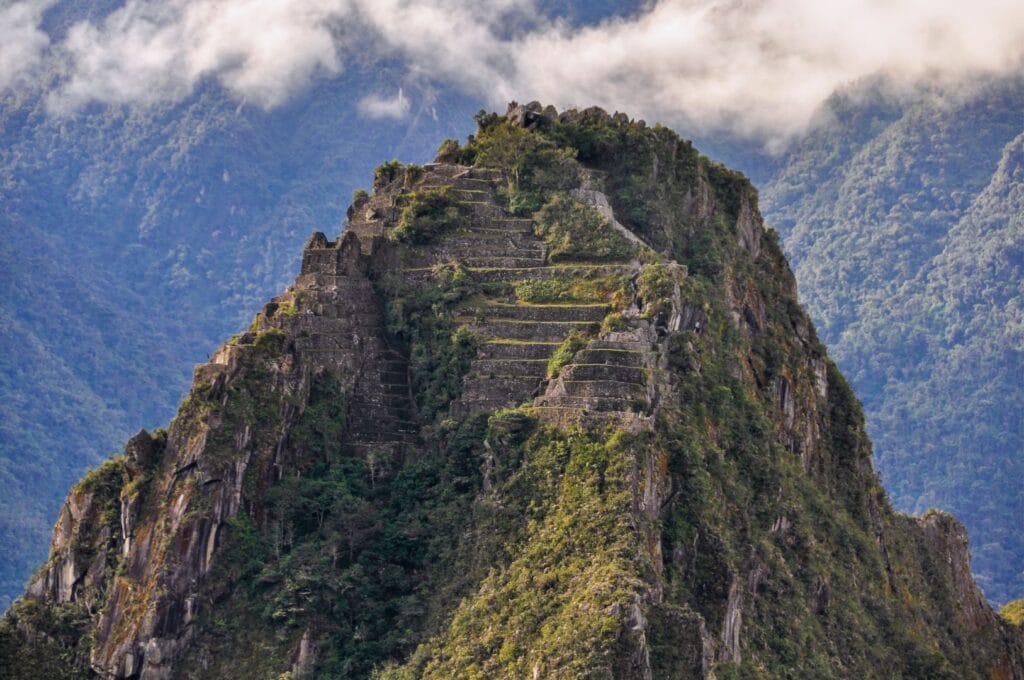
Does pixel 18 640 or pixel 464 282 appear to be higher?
pixel 464 282

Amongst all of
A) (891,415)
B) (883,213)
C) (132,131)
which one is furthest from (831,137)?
(132,131)

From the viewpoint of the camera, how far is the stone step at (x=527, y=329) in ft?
297

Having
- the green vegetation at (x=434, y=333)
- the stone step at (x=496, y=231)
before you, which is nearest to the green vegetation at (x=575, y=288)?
the green vegetation at (x=434, y=333)

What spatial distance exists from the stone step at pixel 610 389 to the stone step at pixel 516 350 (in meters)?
4.16

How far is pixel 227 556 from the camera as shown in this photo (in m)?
87.0

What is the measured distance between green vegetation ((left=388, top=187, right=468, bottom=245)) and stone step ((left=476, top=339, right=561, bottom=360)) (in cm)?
797

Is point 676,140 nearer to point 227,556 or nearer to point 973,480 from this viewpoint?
point 227,556

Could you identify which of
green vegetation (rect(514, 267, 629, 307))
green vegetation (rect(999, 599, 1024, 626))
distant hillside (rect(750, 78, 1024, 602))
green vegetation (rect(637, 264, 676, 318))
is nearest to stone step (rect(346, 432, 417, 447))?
green vegetation (rect(514, 267, 629, 307))

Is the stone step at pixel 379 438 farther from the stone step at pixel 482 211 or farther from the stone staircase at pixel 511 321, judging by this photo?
the stone step at pixel 482 211

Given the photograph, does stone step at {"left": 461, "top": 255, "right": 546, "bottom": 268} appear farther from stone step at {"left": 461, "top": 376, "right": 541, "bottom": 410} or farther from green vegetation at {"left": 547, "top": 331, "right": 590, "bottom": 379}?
stone step at {"left": 461, "top": 376, "right": 541, "bottom": 410}

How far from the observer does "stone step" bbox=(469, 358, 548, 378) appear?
3511 inches

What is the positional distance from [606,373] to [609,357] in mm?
1061

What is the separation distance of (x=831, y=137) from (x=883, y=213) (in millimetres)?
10909

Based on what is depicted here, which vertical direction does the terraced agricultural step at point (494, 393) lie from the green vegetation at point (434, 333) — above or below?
below
